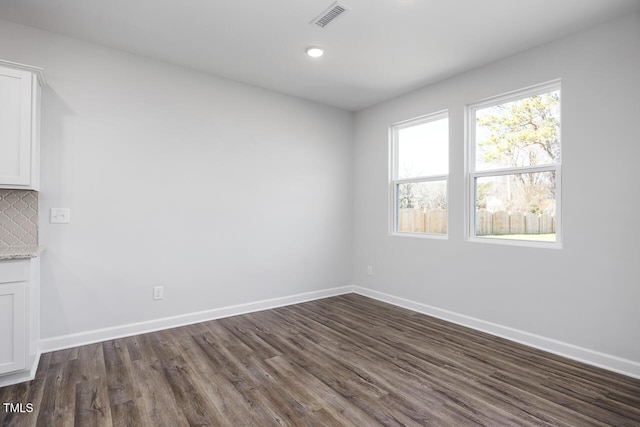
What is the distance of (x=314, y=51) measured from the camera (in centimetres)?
312

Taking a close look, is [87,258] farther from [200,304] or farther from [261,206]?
[261,206]

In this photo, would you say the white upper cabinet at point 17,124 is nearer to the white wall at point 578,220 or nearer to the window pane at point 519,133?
the white wall at point 578,220

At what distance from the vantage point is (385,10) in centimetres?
252

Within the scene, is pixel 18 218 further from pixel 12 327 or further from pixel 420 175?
pixel 420 175

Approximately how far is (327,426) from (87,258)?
2495 millimetres

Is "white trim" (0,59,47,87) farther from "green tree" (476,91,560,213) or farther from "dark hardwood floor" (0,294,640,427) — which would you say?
"green tree" (476,91,560,213)

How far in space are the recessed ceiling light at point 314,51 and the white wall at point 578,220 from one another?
4.92 feet

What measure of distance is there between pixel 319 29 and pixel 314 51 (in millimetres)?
340

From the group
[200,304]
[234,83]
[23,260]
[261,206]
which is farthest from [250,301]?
[234,83]

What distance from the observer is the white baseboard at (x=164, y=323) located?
2895 millimetres

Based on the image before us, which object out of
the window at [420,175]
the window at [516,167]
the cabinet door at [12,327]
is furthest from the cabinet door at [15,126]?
the window at [516,167]

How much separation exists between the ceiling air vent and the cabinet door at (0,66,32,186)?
84.5 inches

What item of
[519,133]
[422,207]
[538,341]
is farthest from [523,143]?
[538,341]

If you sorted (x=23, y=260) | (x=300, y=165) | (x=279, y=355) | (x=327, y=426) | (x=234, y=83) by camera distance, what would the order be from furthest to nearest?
(x=300, y=165)
(x=234, y=83)
(x=279, y=355)
(x=23, y=260)
(x=327, y=426)
